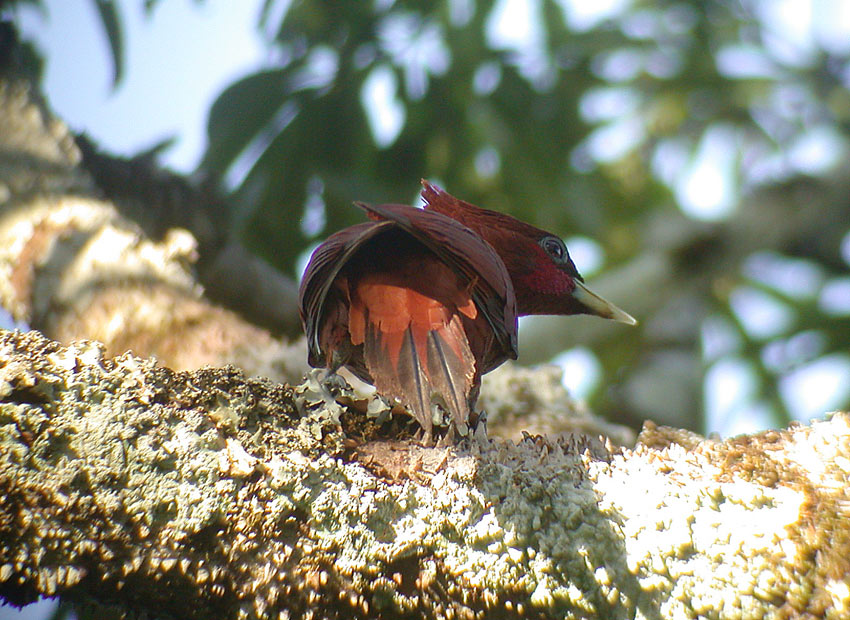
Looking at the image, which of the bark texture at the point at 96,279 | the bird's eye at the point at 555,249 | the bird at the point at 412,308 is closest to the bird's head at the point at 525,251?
the bird's eye at the point at 555,249

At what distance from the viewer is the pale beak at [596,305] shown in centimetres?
296

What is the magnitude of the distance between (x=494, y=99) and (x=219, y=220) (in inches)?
96.2

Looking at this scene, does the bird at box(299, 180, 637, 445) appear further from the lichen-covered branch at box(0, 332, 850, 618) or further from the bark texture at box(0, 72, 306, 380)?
the bark texture at box(0, 72, 306, 380)

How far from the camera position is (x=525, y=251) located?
2.85 metres

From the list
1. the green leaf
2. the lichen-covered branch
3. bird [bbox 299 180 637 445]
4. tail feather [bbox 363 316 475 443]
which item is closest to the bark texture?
bird [bbox 299 180 637 445]

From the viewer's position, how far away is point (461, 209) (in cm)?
284

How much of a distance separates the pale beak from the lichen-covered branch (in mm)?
1422

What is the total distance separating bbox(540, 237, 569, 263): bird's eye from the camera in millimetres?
2883

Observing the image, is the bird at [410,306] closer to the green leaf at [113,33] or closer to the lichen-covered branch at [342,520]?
the lichen-covered branch at [342,520]

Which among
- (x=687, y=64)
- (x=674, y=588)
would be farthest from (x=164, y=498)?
(x=687, y=64)

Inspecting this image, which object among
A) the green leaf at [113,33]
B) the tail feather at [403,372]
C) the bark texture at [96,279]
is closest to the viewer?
the tail feather at [403,372]

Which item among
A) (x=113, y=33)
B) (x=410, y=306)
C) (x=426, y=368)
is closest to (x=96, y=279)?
(x=410, y=306)

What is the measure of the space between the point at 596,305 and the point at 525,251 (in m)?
0.35

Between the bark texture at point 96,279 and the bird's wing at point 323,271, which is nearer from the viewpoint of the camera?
the bird's wing at point 323,271
